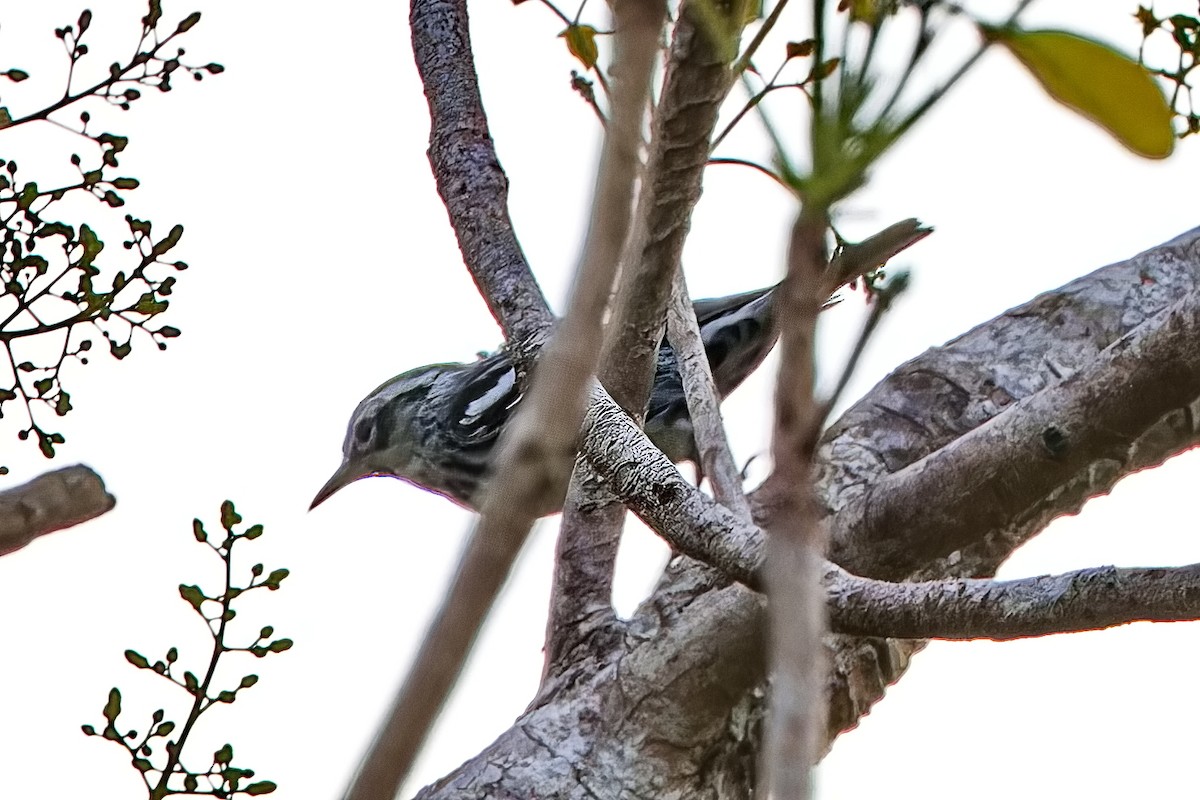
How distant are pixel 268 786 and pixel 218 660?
137 mm

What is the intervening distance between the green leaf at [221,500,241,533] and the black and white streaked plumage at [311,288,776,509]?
161 cm

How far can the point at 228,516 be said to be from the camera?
1292 mm

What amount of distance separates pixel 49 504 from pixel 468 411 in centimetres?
239

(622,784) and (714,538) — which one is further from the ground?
(714,538)

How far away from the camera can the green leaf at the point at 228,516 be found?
1291mm

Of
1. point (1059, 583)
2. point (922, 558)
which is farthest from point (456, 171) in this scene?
point (1059, 583)

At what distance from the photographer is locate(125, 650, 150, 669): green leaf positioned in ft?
4.19

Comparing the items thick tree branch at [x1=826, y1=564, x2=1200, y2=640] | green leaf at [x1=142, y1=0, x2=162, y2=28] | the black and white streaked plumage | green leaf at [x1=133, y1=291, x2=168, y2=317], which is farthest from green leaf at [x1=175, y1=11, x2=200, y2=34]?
the black and white streaked plumage

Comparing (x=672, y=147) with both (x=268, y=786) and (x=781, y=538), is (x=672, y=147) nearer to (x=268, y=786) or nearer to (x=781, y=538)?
(x=781, y=538)

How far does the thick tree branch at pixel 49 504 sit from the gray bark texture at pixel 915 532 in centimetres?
58

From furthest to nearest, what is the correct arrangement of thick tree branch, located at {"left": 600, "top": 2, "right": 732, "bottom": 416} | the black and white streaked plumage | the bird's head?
1. the bird's head
2. the black and white streaked plumage
3. thick tree branch, located at {"left": 600, "top": 2, "right": 732, "bottom": 416}

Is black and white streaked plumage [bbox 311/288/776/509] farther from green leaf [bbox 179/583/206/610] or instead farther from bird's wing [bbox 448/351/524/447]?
green leaf [bbox 179/583/206/610]

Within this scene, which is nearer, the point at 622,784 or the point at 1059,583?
the point at 1059,583

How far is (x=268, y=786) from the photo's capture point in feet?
4.17
